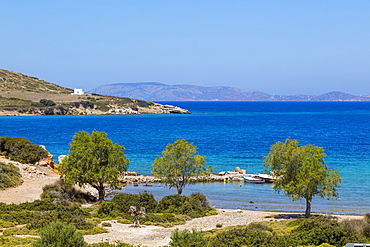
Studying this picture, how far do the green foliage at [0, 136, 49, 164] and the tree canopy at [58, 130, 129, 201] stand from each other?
41.8ft

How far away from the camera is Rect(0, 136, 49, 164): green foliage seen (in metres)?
47.6

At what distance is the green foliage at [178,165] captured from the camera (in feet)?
124

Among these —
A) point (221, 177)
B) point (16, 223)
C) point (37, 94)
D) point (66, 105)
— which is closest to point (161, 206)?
point (16, 223)

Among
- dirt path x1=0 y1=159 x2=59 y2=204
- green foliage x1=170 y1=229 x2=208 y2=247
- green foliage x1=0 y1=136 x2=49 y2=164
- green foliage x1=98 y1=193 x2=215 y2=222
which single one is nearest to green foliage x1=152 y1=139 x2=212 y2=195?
green foliage x1=98 y1=193 x2=215 y2=222

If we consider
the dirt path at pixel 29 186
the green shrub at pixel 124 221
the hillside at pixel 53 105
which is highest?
the hillside at pixel 53 105

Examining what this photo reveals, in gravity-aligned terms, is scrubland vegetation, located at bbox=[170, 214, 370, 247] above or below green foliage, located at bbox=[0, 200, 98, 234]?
above

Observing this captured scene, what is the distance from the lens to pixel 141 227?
81.1ft

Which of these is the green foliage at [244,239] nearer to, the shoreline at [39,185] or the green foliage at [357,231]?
the green foliage at [357,231]

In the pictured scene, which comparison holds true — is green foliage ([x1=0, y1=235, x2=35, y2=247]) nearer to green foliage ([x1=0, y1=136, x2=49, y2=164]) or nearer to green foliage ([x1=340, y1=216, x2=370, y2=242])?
green foliage ([x1=340, y1=216, x2=370, y2=242])

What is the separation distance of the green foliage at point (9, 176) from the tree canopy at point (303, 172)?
21530 mm

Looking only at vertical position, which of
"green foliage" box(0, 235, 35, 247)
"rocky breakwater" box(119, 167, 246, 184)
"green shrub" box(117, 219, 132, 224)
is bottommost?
"rocky breakwater" box(119, 167, 246, 184)

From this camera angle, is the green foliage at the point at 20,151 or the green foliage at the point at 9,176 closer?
the green foliage at the point at 9,176

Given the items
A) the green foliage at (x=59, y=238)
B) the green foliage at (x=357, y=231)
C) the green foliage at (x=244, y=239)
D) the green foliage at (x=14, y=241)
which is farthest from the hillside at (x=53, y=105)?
the green foliage at (x=357, y=231)

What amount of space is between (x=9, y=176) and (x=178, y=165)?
15030 mm
